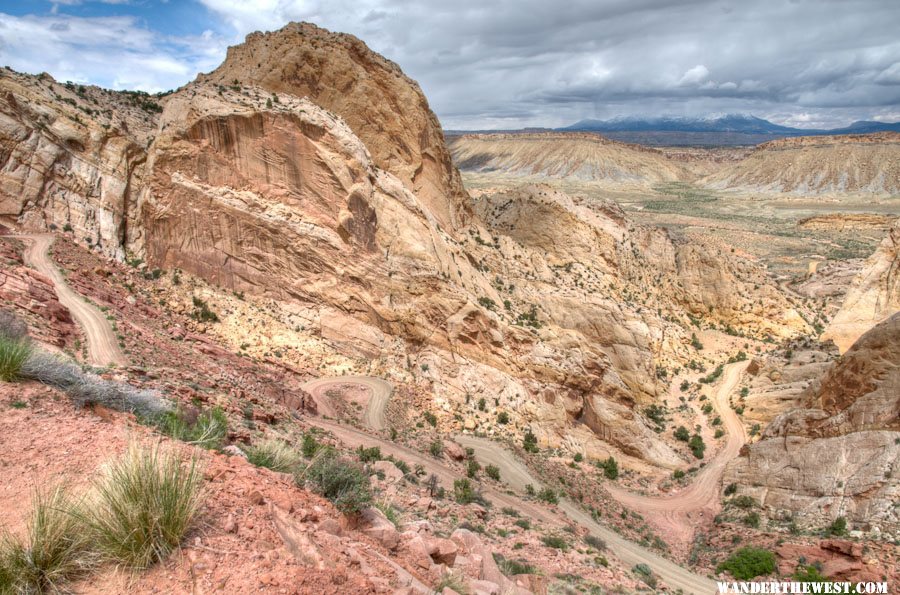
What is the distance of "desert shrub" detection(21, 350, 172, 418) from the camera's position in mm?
9078

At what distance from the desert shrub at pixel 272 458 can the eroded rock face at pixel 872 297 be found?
3612cm

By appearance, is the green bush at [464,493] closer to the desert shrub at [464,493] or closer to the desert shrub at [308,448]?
the desert shrub at [464,493]

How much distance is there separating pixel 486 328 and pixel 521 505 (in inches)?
436

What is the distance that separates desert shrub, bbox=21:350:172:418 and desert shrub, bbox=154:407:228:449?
1.07 feet

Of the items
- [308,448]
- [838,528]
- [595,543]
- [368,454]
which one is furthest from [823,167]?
[308,448]

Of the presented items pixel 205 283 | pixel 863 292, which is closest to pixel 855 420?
pixel 863 292

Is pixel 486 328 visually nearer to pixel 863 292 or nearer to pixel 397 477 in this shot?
pixel 397 477

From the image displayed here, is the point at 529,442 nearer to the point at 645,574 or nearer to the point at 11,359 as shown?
the point at 645,574

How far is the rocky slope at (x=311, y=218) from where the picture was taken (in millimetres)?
25516

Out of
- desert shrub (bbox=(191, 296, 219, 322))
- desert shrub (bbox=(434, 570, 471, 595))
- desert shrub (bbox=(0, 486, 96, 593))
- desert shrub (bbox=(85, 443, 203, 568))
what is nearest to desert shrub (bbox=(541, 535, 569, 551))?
desert shrub (bbox=(434, 570, 471, 595))

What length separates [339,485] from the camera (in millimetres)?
9031

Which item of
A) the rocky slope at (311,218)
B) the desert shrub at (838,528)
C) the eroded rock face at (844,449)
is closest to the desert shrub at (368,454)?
the rocky slope at (311,218)

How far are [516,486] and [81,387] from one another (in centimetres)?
1639

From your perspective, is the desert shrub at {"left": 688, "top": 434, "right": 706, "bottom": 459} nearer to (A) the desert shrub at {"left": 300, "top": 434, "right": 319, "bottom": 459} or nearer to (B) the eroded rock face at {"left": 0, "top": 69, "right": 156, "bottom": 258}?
(A) the desert shrub at {"left": 300, "top": 434, "right": 319, "bottom": 459}
